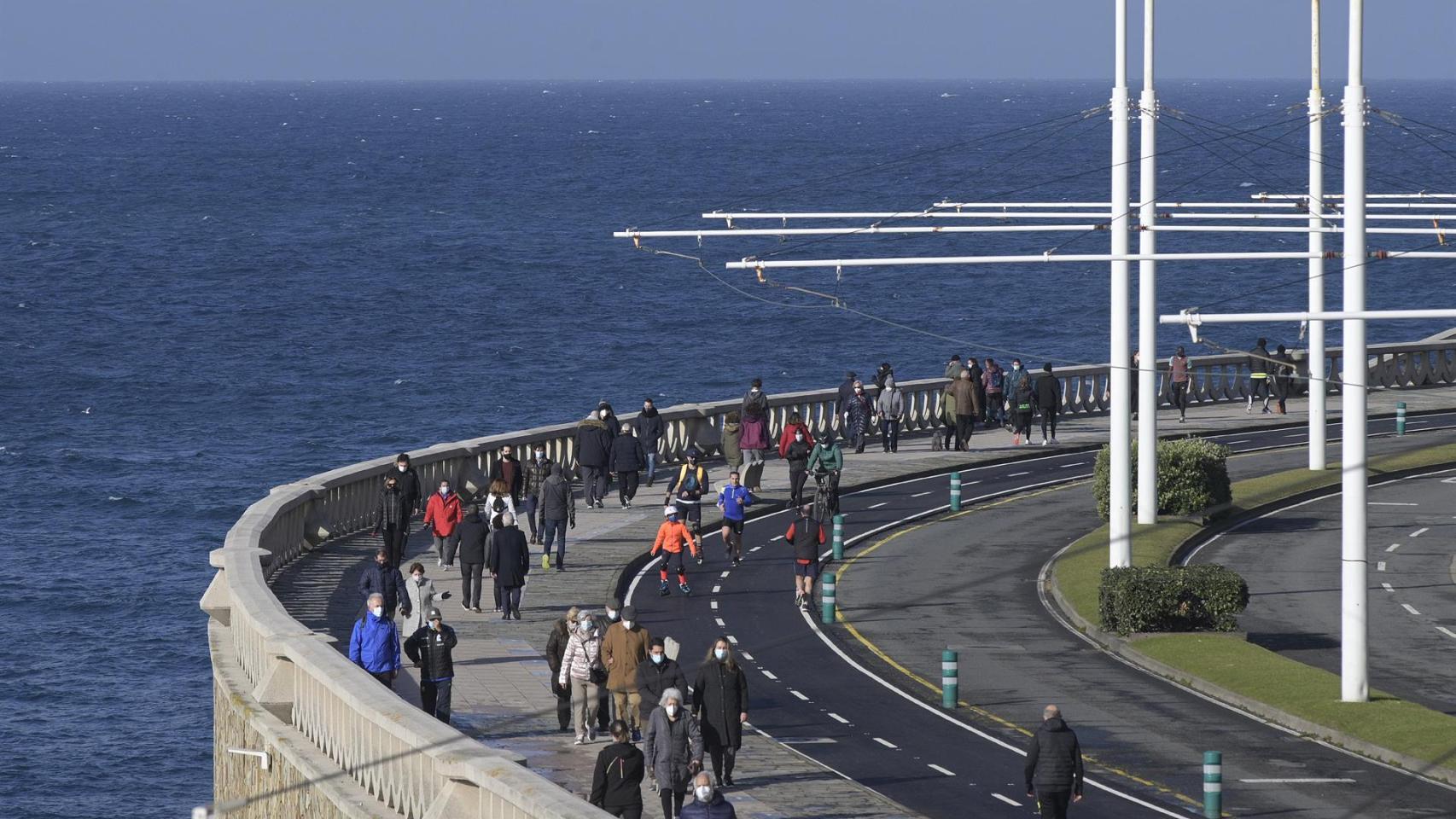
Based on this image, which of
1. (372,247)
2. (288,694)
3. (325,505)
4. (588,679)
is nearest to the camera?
(288,694)

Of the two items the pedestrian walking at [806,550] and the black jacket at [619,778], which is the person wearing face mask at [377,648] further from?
the pedestrian walking at [806,550]

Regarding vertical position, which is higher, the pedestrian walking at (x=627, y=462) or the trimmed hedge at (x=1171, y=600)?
the pedestrian walking at (x=627, y=462)

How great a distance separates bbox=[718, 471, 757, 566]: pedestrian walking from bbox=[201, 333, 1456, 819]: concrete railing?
5197mm

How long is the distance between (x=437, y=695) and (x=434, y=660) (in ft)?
1.30

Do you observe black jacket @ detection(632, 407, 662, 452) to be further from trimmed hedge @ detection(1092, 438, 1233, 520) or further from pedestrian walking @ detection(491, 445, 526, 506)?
trimmed hedge @ detection(1092, 438, 1233, 520)

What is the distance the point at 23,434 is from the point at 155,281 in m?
43.0

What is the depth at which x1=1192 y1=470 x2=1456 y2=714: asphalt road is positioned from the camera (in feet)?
98.2

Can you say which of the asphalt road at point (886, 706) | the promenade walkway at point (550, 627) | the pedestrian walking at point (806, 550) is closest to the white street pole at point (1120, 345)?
the asphalt road at point (886, 706)

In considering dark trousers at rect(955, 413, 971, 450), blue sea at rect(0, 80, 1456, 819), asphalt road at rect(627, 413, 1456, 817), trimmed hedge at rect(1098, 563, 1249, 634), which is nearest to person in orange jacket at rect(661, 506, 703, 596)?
asphalt road at rect(627, 413, 1456, 817)

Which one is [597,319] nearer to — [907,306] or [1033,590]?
[907,306]

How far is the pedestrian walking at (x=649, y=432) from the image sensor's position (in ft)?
134

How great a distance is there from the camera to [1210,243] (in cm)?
14462

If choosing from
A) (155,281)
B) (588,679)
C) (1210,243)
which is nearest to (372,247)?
Answer: (155,281)

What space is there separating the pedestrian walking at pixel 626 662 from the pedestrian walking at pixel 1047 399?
24.6 m
